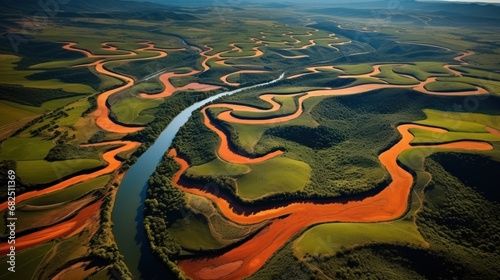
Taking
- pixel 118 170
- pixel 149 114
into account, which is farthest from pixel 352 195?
pixel 149 114

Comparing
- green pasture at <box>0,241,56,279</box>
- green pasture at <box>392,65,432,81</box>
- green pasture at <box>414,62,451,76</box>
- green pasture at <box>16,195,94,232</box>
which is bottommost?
green pasture at <box>0,241,56,279</box>

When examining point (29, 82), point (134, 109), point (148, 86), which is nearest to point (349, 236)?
point (134, 109)

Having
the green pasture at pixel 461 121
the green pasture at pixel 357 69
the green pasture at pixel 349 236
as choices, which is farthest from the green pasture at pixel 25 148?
the green pasture at pixel 357 69

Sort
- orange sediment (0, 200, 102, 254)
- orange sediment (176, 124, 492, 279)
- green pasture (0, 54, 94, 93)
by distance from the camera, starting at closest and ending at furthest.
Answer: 1. orange sediment (176, 124, 492, 279)
2. orange sediment (0, 200, 102, 254)
3. green pasture (0, 54, 94, 93)

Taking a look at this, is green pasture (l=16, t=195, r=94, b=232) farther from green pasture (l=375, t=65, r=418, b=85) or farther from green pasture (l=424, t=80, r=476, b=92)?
green pasture (l=375, t=65, r=418, b=85)

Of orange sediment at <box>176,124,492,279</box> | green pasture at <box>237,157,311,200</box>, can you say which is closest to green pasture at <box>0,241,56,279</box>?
orange sediment at <box>176,124,492,279</box>

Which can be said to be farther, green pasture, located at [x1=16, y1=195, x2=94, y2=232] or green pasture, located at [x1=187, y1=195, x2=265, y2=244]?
green pasture, located at [x1=16, y1=195, x2=94, y2=232]

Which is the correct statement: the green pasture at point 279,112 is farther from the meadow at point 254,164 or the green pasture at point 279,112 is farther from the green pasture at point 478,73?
the green pasture at point 478,73

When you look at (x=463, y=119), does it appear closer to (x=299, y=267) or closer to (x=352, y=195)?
(x=352, y=195)
